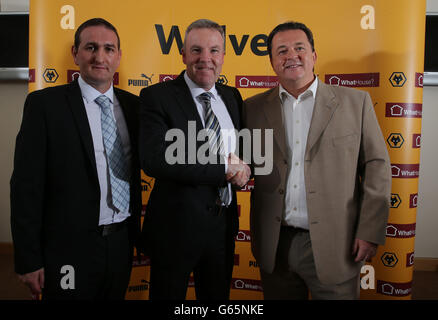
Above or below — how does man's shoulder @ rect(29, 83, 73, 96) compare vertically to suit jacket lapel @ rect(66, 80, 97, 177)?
above

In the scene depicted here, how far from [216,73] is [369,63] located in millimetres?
1934

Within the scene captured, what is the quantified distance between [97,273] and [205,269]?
0.64 meters

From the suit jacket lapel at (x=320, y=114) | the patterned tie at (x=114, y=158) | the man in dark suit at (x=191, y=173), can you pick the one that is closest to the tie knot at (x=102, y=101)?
the patterned tie at (x=114, y=158)

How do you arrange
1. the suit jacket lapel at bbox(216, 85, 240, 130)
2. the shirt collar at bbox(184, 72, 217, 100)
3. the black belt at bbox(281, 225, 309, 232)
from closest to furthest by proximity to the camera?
the black belt at bbox(281, 225, 309, 232) → the shirt collar at bbox(184, 72, 217, 100) → the suit jacket lapel at bbox(216, 85, 240, 130)

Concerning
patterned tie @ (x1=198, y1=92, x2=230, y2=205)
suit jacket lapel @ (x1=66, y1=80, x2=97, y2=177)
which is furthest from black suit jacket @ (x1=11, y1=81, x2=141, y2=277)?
patterned tie @ (x1=198, y1=92, x2=230, y2=205)

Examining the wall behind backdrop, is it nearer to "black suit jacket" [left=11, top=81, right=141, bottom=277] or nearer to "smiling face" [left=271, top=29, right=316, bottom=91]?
"smiling face" [left=271, top=29, right=316, bottom=91]

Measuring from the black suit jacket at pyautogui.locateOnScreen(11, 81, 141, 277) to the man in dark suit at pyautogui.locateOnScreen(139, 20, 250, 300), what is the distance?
1.12 feet

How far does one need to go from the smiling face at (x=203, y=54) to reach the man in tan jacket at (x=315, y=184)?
360 millimetres

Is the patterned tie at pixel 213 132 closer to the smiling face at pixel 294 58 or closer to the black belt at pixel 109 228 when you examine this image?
the smiling face at pixel 294 58

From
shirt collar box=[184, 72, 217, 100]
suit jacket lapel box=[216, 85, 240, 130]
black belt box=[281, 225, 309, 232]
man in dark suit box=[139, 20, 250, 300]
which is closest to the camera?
man in dark suit box=[139, 20, 250, 300]

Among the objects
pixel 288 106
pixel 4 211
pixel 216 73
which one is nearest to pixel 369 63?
pixel 288 106

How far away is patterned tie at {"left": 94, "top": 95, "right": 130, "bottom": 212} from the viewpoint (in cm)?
193

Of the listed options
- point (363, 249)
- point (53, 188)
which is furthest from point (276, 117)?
point (53, 188)

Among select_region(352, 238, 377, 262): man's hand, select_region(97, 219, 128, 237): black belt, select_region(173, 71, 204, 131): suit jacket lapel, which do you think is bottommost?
select_region(352, 238, 377, 262): man's hand
